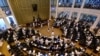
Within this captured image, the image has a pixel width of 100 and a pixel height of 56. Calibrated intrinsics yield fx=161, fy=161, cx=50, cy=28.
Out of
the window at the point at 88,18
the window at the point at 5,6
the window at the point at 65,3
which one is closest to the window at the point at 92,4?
the window at the point at 88,18

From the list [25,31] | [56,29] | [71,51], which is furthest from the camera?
[56,29]

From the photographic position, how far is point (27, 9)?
22312 mm

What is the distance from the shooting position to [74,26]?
18.6 meters

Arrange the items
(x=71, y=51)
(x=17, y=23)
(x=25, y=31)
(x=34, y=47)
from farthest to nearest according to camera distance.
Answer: (x=17, y=23) < (x=25, y=31) < (x=34, y=47) < (x=71, y=51)

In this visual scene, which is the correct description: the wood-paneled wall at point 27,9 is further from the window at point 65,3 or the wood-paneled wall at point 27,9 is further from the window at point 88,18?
the window at point 88,18

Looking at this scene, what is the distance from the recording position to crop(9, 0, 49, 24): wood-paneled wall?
21.4 meters

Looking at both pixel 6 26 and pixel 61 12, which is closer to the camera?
pixel 6 26

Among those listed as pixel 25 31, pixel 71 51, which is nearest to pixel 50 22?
pixel 25 31

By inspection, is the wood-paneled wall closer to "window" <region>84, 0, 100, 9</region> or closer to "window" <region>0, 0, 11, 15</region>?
"window" <region>0, 0, 11, 15</region>

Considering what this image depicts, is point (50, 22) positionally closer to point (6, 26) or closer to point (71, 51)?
point (6, 26)

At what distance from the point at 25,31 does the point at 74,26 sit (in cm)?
562

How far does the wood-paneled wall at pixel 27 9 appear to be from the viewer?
2143 cm

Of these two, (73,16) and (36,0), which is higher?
(36,0)

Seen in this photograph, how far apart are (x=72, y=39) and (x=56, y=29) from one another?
380 centimetres
